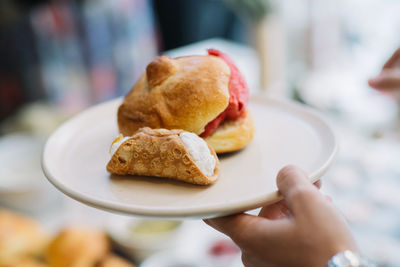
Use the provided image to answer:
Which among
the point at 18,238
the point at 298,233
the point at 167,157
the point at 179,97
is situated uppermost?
the point at 179,97

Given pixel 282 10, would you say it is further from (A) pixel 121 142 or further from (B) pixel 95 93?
(A) pixel 121 142

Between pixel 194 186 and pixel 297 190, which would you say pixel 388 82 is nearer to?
pixel 297 190

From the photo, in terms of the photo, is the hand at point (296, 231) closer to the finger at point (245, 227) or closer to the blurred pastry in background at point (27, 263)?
the finger at point (245, 227)

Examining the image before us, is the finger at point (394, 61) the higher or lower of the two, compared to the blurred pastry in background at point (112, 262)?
higher

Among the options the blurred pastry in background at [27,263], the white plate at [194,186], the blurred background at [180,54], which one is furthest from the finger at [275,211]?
the blurred pastry in background at [27,263]

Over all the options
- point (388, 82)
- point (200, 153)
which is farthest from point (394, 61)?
point (200, 153)

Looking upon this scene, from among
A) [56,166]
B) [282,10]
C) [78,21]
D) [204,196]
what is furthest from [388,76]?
[282,10]
